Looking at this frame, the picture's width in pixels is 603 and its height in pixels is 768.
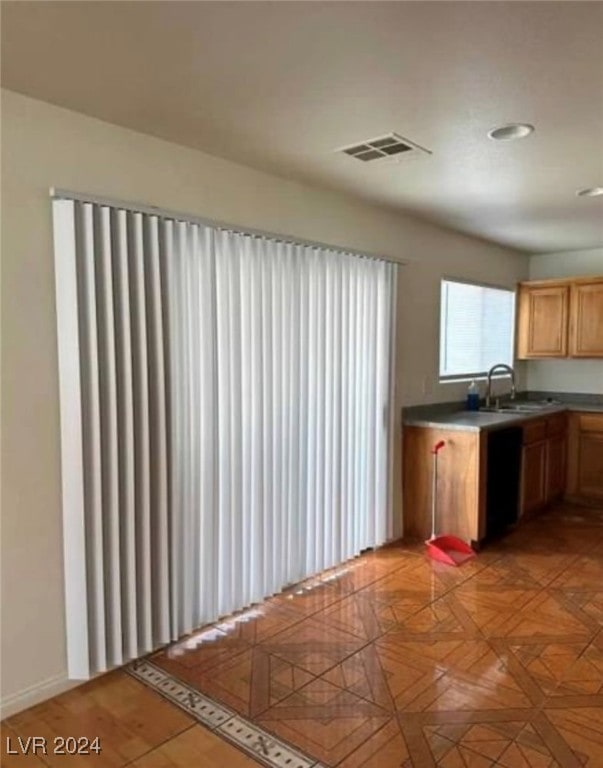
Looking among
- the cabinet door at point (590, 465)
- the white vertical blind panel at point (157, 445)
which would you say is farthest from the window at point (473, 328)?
the white vertical blind panel at point (157, 445)

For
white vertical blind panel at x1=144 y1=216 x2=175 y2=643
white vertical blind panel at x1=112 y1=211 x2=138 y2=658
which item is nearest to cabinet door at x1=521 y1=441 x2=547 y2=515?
white vertical blind panel at x1=144 y1=216 x2=175 y2=643

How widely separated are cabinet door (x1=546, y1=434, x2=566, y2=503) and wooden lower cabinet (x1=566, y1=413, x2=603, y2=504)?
102mm

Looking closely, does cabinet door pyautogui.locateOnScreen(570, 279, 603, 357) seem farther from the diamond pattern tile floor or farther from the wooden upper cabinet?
the diamond pattern tile floor

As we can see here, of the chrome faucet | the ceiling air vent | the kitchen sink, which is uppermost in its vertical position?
the ceiling air vent

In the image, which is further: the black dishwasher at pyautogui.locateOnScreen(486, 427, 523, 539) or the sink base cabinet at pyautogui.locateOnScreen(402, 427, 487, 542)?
the black dishwasher at pyautogui.locateOnScreen(486, 427, 523, 539)

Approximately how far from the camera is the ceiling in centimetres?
173

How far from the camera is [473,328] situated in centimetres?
539

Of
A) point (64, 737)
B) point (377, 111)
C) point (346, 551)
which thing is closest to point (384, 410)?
point (346, 551)

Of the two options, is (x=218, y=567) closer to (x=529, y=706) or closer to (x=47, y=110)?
(x=529, y=706)

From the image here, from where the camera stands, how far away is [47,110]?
234 cm

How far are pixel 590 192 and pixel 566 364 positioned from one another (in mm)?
2771

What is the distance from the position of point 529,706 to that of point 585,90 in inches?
95.5

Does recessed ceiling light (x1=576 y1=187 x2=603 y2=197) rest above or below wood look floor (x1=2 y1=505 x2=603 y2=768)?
above

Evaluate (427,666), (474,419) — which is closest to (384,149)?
(474,419)
